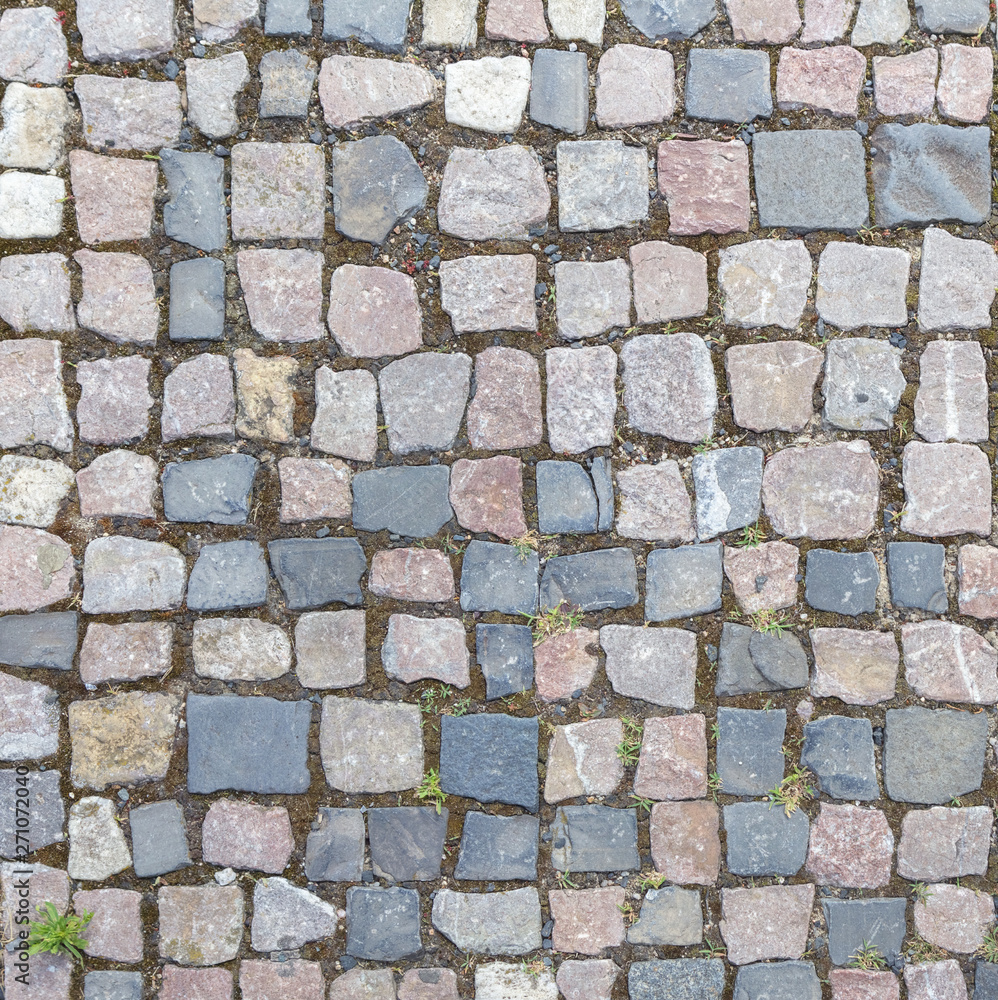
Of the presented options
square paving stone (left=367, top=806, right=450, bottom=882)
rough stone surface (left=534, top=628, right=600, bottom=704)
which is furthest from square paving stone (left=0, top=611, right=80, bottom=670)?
rough stone surface (left=534, top=628, right=600, bottom=704)

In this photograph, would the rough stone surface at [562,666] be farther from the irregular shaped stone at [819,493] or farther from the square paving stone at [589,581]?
the irregular shaped stone at [819,493]

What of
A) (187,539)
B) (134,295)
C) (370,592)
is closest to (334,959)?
(370,592)

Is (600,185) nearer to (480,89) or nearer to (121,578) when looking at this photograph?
(480,89)

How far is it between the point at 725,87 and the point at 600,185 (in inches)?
21.6

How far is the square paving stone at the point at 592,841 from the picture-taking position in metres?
2.56

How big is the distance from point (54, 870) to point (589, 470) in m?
2.19

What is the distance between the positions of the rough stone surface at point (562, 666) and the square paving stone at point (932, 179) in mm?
1784

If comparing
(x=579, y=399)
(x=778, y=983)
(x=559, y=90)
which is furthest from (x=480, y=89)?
(x=778, y=983)

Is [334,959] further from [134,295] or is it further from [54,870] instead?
[134,295]

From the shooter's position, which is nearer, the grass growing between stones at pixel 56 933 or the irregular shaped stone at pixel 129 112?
the grass growing between stones at pixel 56 933

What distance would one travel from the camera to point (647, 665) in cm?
258

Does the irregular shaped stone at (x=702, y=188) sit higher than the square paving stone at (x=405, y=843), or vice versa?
the irregular shaped stone at (x=702, y=188)

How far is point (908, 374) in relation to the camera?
8.67 feet

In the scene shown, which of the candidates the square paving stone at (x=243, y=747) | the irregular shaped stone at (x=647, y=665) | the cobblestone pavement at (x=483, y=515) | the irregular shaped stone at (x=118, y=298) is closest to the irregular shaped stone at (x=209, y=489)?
the cobblestone pavement at (x=483, y=515)
